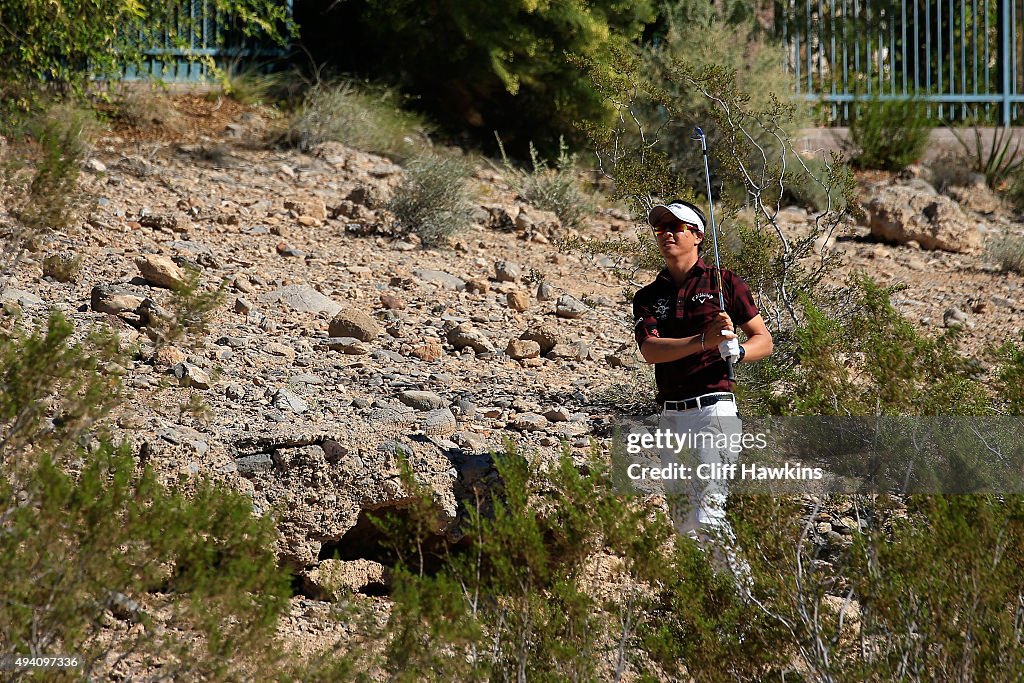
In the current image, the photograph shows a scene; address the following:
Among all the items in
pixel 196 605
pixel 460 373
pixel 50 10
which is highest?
pixel 50 10

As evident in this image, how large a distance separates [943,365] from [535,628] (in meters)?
2.18

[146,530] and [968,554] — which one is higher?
[146,530]

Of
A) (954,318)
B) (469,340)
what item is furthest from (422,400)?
(954,318)

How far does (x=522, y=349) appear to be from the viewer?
6133 mm

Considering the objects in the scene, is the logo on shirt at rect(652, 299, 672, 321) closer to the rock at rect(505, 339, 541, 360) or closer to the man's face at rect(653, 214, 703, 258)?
the man's face at rect(653, 214, 703, 258)

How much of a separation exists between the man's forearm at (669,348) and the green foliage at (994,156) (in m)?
8.91

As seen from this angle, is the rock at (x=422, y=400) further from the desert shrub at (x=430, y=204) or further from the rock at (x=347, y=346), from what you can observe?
the desert shrub at (x=430, y=204)

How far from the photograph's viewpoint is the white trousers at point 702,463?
327 cm

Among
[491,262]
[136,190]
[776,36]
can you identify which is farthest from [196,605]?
[776,36]

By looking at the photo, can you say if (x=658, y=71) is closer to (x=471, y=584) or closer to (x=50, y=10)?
(x=50, y=10)

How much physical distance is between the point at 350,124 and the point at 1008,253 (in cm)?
538

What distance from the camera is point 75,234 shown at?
6.66 metres

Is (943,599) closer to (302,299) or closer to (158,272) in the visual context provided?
(302,299)

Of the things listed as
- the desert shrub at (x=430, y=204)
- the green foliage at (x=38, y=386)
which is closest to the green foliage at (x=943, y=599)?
the green foliage at (x=38, y=386)
